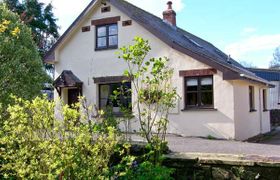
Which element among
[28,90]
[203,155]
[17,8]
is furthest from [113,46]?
[17,8]

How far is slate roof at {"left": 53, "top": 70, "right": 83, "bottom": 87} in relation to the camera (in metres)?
17.1

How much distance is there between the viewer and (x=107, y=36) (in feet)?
56.0

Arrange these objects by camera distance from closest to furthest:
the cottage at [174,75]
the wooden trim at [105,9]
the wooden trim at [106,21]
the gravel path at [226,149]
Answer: the gravel path at [226,149] → the cottage at [174,75] → the wooden trim at [106,21] → the wooden trim at [105,9]

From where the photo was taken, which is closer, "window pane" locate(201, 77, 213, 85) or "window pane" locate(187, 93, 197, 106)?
"window pane" locate(201, 77, 213, 85)

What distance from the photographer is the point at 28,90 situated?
40.3 feet

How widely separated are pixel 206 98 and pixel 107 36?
233 inches

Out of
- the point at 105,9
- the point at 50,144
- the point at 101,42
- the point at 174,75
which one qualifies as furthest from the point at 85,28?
the point at 50,144

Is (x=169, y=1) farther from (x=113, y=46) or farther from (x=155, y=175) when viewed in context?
(x=155, y=175)

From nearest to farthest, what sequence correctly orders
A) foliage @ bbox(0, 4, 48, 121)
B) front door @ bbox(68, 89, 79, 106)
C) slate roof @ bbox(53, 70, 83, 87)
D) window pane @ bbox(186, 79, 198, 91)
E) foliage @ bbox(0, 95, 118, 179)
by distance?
foliage @ bbox(0, 95, 118, 179) < foliage @ bbox(0, 4, 48, 121) < window pane @ bbox(186, 79, 198, 91) < slate roof @ bbox(53, 70, 83, 87) < front door @ bbox(68, 89, 79, 106)

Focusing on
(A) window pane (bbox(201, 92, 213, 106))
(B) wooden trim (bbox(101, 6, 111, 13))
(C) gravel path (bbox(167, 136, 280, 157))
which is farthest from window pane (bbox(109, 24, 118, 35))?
(C) gravel path (bbox(167, 136, 280, 157))

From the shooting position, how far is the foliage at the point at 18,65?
1174cm

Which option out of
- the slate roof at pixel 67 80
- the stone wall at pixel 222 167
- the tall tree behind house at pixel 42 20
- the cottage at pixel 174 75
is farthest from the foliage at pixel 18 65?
the tall tree behind house at pixel 42 20

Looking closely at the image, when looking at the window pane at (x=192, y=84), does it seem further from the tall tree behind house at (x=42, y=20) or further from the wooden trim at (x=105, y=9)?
the tall tree behind house at (x=42, y=20)

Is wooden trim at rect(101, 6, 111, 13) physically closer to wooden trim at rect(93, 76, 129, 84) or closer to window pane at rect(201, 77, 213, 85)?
wooden trim at rect(93, 76, 129, 84)
